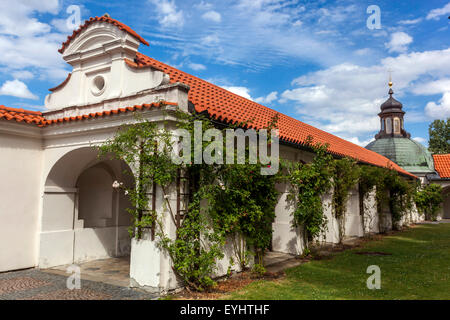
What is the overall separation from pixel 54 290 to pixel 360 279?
21.0 ft

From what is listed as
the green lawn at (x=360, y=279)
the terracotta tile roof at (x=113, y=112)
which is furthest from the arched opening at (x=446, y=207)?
the terracotta tile roof at (x=113, y=112)

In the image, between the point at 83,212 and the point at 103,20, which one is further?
the point at 83,212

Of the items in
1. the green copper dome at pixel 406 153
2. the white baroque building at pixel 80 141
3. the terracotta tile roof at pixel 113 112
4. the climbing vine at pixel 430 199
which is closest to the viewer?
the terracotta tile roof at pixel 113 112

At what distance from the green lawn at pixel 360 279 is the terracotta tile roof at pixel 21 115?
247 inches

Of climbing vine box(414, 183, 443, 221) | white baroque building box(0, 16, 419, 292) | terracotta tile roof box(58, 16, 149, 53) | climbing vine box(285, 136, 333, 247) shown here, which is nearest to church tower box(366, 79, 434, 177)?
climbing vine box(414, 183, 443, 221)

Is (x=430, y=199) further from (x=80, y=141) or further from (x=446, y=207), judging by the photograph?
(x=80, y=141)

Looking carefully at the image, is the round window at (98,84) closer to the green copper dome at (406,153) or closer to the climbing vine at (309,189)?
the climbing vine at (309,189)

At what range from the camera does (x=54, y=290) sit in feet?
22.0

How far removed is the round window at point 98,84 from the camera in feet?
27.7

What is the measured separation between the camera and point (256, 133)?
819 cm

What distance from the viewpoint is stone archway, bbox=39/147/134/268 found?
8.65 meters

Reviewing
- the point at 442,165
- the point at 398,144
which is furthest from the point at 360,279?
the point at 442,165

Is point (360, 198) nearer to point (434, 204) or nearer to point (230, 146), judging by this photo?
point (230, 146)

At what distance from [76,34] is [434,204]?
27.2 metres
